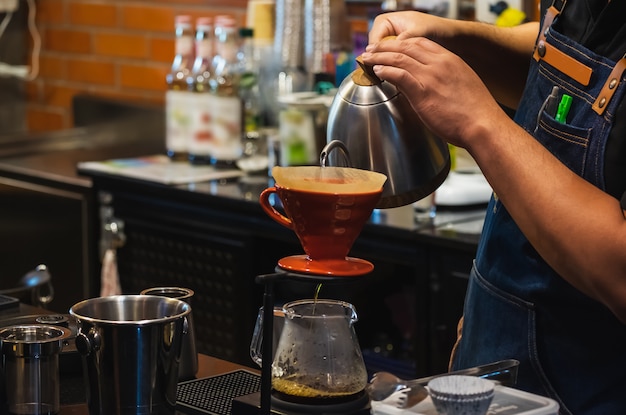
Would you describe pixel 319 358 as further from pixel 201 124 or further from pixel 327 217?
pixel 201 124

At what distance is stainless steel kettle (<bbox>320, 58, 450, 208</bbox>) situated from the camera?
1497 millimetres

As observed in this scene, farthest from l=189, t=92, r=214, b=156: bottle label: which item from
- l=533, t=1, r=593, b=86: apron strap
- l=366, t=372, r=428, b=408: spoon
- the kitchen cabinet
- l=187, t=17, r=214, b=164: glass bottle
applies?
l=366, t=372, r=428, b=408: spoon

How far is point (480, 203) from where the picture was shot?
2.54 m

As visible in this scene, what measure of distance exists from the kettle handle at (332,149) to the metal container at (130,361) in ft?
0.80

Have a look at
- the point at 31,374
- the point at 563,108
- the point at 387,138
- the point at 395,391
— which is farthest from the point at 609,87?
the point at 31,374

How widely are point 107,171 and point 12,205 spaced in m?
0.38

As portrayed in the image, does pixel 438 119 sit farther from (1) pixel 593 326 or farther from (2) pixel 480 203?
(2) pixel 480 203

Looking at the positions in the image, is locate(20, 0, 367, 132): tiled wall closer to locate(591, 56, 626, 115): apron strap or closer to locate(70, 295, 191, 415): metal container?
locate(591, 56, 626, 115): apron strap

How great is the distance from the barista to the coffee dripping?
0.53 feet

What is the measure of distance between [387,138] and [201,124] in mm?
1581

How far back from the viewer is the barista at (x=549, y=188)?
128 centimetres

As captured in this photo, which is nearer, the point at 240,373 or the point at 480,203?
the point at 240,373

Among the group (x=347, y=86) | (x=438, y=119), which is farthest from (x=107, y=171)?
(x=438, y=119)

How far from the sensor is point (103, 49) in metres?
3.85
